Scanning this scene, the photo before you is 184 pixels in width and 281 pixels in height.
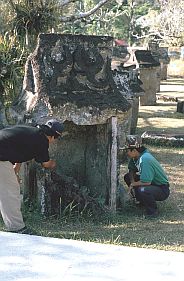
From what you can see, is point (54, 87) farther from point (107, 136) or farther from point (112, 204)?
point (112, 204)

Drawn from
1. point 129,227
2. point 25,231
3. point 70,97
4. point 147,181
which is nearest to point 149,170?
point 147,181

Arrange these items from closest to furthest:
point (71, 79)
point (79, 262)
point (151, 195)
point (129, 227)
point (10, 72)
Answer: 1. point (79, 262)
2. point (129, 227)
3. point (71, 79)
4. point (151, 195)
5. point (10, 72)

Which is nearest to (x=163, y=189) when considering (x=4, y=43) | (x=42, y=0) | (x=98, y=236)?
(x=98, y=236)

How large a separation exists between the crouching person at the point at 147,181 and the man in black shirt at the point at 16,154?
4.84 feet

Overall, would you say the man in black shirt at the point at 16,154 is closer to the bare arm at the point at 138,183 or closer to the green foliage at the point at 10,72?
the bare arm at the point at 138,183

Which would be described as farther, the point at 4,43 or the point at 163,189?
the point at 4,43

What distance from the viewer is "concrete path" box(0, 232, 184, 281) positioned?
4.10 m

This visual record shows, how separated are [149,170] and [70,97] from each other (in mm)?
1283

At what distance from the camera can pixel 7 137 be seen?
19.6ft

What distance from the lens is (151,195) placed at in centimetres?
737

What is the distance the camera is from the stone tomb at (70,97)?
7074 mm

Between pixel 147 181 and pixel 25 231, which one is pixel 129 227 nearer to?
pixel 147 181

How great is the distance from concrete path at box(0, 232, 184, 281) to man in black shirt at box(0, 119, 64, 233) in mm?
1288

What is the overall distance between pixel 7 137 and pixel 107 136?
1.85m
